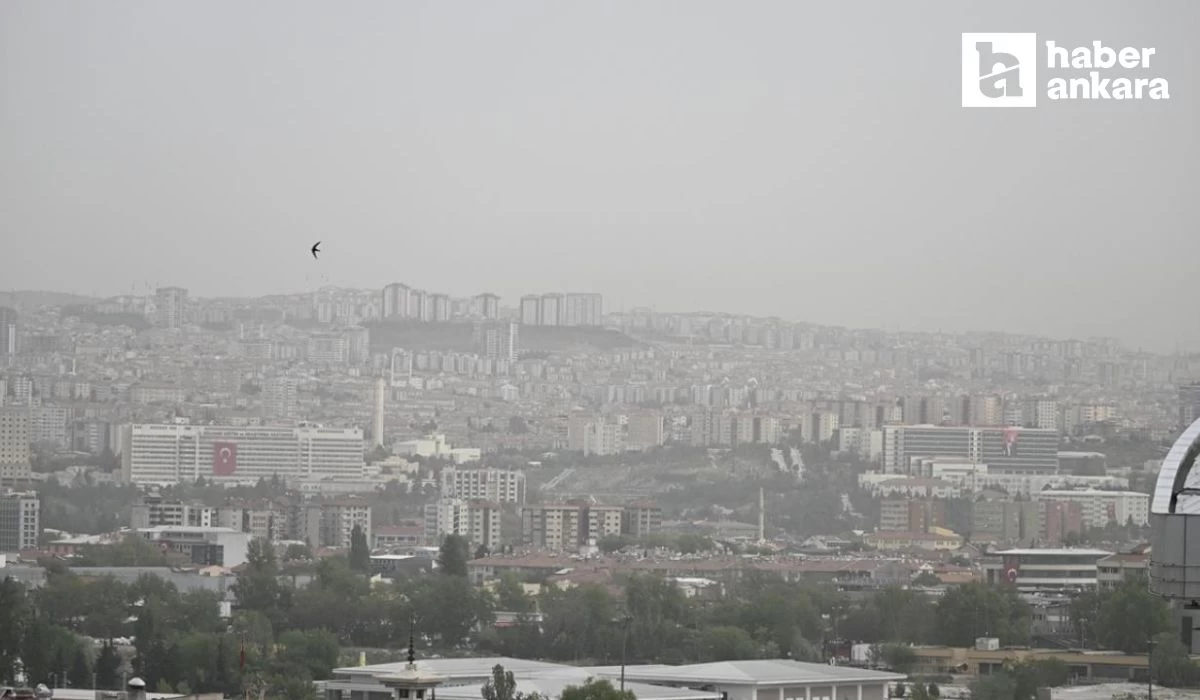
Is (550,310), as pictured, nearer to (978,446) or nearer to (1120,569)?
(978,446)

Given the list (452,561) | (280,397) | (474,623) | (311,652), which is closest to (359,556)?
(452,561)

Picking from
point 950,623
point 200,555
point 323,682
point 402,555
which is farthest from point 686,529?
point 323,682

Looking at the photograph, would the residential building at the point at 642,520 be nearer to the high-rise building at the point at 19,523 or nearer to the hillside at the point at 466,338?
the high-rise building at the point at 19,523

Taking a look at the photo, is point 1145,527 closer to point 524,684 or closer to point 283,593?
point 283,593

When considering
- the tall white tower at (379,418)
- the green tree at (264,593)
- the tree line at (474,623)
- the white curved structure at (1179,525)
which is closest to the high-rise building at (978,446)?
the tall white tower at (379,418)

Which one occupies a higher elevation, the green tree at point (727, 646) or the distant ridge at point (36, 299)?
the distant ridge at point (36, 299)

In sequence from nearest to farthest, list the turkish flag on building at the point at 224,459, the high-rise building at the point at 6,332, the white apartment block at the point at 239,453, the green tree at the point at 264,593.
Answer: the green tree at the point at 264,593 < the white apartment block at the point at 239,453 < the turkish flag on building at the point at 224,459 < the high-rise building at the point at 6,332
